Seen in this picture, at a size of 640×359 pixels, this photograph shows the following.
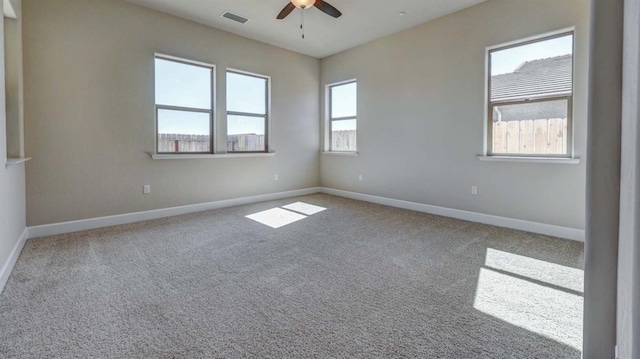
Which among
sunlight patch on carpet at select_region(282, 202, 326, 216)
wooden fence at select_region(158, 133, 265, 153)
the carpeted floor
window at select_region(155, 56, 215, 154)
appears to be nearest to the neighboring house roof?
the carpeted floor

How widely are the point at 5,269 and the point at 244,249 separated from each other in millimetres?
1823

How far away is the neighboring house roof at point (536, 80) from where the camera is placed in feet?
11.3

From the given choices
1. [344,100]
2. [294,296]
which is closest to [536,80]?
[344,100]

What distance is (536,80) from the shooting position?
3643 millimetres

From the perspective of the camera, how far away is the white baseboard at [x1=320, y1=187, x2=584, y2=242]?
3455 millimetres

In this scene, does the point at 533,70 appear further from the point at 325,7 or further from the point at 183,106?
the point at 183,106

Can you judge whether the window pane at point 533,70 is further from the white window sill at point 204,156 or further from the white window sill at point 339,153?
the white window sill at point 204,156

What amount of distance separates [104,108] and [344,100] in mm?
4030

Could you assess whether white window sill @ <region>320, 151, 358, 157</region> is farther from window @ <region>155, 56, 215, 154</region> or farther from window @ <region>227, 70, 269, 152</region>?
window @ <region>155, 56, 215, 154</region>

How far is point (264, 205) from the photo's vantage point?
5273mm

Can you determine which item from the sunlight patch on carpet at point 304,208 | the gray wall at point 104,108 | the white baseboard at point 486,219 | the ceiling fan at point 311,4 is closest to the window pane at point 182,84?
the gray wall at point 104,108

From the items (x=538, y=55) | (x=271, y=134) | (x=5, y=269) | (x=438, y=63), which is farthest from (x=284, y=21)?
(x=5, y=269)

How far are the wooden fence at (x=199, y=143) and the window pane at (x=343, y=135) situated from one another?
A: 5.12ft

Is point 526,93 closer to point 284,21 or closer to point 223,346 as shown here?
point 284,21
